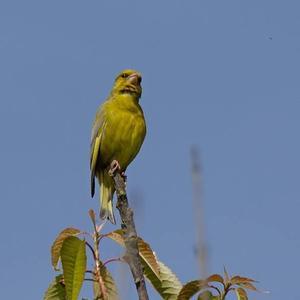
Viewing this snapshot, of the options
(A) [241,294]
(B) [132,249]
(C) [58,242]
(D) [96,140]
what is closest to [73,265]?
(C) [58,242]

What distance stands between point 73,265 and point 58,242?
37cm

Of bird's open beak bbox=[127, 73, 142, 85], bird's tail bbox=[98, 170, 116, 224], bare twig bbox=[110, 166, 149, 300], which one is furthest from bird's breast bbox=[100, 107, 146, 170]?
bare twig bbox=[110, 166, 149, 300]

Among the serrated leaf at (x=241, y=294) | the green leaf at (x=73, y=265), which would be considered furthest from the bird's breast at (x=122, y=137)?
the serrated leaf at (x=241, y=294)

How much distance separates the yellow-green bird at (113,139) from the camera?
8.72m

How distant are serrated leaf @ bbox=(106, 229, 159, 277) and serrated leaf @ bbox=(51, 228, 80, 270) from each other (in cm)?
18

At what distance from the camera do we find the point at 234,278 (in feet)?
11.0

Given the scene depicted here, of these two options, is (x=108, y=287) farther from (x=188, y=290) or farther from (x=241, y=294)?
(x=241, y=294)

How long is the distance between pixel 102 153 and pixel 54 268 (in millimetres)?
5104

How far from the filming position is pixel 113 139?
8.72 metres

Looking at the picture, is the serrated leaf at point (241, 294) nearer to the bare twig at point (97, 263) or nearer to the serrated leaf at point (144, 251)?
the serrated leaf at point (144, 251)

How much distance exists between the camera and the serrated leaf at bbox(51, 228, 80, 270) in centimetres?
373

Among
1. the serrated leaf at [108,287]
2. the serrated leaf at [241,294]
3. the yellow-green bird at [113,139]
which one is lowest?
the serrated leaf at [241,294]

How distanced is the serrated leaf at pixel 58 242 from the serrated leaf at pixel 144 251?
181mm

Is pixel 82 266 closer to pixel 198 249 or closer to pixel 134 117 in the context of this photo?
pixel 198 249
